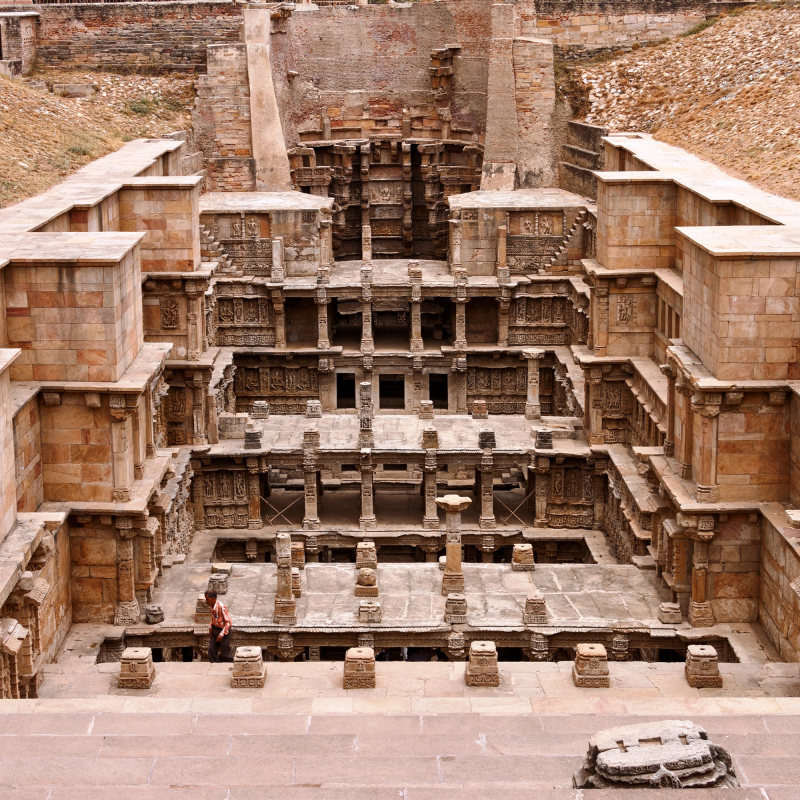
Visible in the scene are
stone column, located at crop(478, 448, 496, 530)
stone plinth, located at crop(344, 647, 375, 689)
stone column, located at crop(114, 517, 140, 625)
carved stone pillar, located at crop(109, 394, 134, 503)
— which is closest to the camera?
stone plinth, located at crop(344, 647, 375, 689)

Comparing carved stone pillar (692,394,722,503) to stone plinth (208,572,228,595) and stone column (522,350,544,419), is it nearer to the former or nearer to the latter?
stone plinth (208,572,228,595)

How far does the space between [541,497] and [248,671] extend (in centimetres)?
1452

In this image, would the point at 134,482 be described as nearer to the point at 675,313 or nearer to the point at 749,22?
the point at 675,313

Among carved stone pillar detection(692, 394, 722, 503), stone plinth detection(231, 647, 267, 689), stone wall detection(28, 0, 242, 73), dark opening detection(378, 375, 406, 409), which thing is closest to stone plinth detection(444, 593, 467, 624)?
carved stone pillar detection(692, 394, 722, 503)

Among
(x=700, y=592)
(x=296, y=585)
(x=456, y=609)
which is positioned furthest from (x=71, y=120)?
(x=700, y=592)

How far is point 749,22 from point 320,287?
62.7 feet

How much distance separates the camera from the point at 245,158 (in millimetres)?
49312

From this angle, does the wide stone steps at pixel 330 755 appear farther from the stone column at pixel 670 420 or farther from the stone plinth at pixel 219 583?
the stone plinth at pixel 219 583

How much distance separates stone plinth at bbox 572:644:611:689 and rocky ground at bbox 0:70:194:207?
17.9 meters

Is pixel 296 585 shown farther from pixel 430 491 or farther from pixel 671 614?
pixel 430 491

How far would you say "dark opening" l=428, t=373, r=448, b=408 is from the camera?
4609 cm

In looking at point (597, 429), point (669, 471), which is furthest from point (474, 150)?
point (669, 471)

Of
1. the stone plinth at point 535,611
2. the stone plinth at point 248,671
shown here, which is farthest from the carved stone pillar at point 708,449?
the stone plinth at point 248,671

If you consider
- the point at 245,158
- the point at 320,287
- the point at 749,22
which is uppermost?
the point at 749,22
